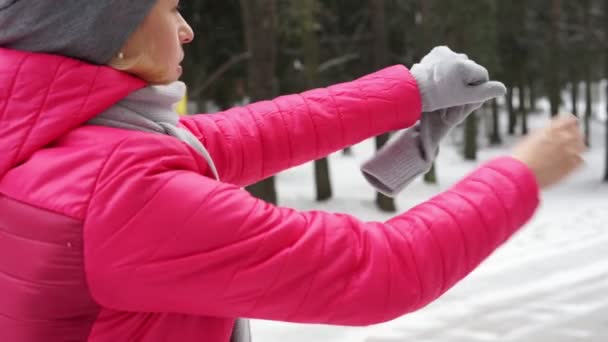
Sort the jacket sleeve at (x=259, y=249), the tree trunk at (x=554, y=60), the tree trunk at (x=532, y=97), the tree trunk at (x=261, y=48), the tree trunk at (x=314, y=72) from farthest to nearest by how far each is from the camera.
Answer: the tree trunk at (x=532, y=97) → the tree trunk at (x=554, y=60) → the tree trunk at (x=314, y=72) → the tree trunk at (x=261, y=48) → the jacket sleeve at (x=259, y=249)

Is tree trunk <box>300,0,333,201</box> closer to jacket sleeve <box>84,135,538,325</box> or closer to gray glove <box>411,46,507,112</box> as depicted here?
gray glove <box>411,46,507,112</box>

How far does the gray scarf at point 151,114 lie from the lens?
96 cm

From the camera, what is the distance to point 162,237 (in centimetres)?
87

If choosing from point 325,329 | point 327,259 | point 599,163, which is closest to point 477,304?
point 325,329

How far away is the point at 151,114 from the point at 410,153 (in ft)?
1.96

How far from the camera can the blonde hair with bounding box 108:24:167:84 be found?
96cm

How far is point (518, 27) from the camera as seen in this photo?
11.0 m

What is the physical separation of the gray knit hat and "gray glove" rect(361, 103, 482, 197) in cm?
61

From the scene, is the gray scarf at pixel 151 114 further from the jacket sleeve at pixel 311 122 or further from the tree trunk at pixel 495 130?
the tree trunk at pixel 495 130

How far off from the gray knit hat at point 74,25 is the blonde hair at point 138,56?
2cm

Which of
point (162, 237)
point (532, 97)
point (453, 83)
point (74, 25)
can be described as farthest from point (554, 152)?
point (532, 97)

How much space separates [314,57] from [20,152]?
24.0ft

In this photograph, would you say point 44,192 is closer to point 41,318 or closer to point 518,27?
point 41,318

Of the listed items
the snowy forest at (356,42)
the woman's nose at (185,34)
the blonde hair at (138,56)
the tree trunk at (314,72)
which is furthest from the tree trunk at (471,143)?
the blonde hair at (138,56)
